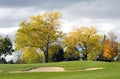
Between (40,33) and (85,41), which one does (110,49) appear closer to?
(85,41)

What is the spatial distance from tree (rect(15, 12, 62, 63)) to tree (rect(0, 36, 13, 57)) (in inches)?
137

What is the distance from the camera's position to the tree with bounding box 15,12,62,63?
7900cm

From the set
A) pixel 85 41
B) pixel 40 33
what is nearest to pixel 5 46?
pixel 40 33

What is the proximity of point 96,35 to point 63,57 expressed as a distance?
1054cm

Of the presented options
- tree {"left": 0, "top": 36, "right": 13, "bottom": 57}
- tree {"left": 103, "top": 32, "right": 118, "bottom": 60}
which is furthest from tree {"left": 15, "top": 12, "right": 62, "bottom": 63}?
tree {"left": 103, "top": 32, "right": 118, "bottom": 60}

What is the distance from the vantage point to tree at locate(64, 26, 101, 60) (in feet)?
300

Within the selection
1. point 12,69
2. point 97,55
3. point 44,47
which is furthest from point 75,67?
point 97,55

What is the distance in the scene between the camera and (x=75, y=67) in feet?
140

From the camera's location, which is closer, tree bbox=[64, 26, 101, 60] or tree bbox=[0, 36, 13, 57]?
tree bbox=[0, 36, 13, 57]

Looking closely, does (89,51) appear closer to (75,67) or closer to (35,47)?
(35,47)

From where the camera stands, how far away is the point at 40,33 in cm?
8025

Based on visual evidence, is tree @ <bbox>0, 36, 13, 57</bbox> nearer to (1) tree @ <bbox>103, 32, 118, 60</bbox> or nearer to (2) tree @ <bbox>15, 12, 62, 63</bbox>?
(2) tree @ <bbox>15, 12, 62, 63</bbox>

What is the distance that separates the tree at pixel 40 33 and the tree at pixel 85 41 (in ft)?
30.4

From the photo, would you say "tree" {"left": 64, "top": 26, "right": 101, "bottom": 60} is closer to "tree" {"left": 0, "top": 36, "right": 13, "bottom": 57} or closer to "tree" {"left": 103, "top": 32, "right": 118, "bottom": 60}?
"tree" {"left": 103, "top": 32, "right": 118, "bottom": 60}
